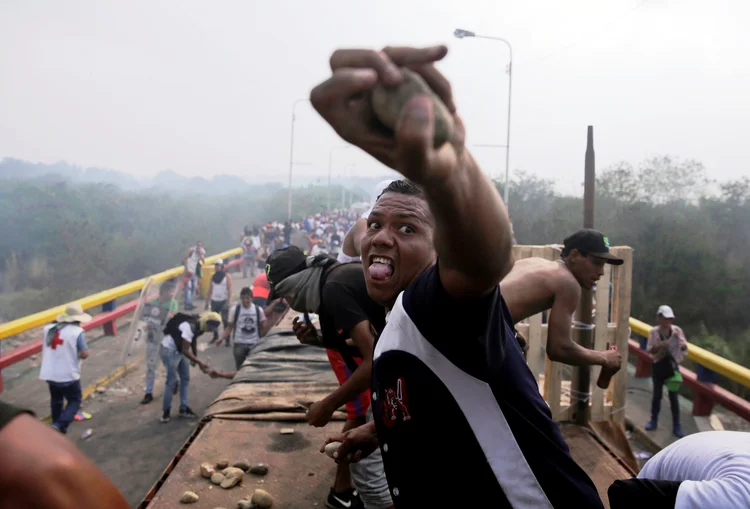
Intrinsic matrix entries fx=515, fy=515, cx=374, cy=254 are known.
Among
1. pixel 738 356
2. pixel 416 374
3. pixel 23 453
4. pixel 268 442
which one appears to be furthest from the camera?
pixel 738 356

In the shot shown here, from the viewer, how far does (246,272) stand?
20.4m

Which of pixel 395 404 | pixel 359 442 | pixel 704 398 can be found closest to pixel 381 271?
pixel 395 404

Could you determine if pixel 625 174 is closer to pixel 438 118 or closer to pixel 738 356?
pixel 738 356

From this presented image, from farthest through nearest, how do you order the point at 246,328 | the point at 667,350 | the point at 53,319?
the point at 53,319, the point at 246,328, the point at 667,350

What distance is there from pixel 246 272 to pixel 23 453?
65.6ft

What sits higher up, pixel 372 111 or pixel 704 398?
pixel 372 111

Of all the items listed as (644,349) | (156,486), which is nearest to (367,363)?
(156,486)

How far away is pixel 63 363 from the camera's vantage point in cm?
626

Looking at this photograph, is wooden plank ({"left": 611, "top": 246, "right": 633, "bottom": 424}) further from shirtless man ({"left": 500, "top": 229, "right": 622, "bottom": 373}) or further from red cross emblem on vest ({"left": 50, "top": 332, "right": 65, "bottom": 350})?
red cross emblem on vest ({"left": 50, "top": 332, "right": 65, "bottom": 350})

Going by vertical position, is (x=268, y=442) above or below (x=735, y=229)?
below

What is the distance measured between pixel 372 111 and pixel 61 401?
283 inches

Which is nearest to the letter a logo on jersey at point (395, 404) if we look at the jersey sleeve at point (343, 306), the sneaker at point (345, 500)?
the jersey sleeve at point (343, 306)

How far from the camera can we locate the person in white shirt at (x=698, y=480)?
124 cm

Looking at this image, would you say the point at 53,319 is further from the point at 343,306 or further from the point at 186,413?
the point at 343,306
